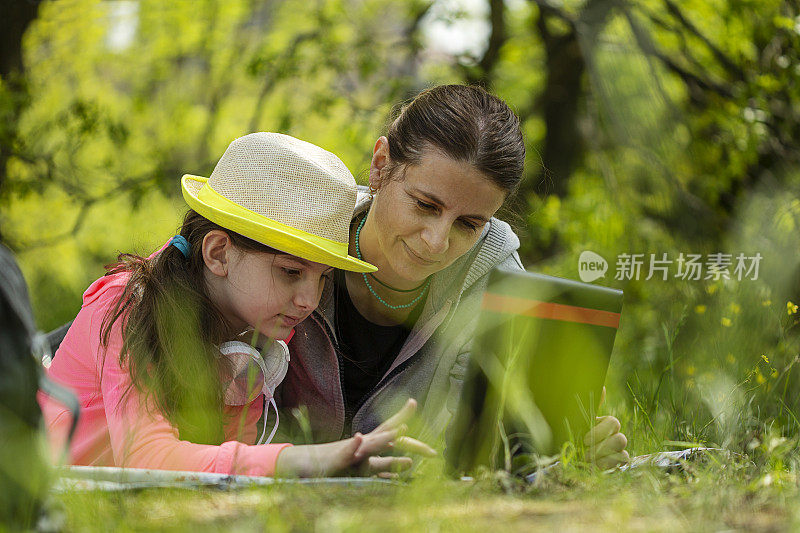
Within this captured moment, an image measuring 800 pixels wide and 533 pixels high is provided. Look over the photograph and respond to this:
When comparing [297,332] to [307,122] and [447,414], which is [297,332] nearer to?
[447,414]

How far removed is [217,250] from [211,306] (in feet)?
0.57

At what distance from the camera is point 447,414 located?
3029 millimetres

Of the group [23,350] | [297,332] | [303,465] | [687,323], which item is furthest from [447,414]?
[23,350]

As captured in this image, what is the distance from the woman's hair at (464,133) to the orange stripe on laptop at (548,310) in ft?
2.61

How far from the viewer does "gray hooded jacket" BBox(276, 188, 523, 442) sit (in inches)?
114

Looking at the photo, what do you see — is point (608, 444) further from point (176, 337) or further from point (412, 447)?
point (176, 337)

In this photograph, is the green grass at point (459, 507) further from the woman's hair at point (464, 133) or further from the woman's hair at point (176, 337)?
the woman's hair at point (464, 133)

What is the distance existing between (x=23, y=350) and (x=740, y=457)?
1740mm

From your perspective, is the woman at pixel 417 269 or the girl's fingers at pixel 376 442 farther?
the woman at pixel 417 269

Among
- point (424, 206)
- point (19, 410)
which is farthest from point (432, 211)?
point (19, 410)

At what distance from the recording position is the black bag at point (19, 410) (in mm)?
1278

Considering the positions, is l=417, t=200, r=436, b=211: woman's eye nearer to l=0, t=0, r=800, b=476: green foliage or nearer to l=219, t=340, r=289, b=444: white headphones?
l=219, t=340, r=289, b=444: white headphones

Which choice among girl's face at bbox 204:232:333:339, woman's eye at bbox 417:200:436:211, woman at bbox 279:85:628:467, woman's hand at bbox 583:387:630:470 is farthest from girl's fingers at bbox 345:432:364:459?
woman's eye at bbox 417:200:436:211

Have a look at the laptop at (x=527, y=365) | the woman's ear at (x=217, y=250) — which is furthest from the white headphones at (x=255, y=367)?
the laptop at (x=527, y=365)
